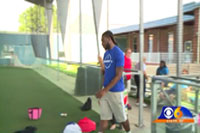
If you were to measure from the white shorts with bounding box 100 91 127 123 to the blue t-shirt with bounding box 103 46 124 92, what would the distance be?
0.08 metres

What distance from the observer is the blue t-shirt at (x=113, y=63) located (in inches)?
107

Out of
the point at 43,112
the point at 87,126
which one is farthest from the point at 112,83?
the point at 43,112

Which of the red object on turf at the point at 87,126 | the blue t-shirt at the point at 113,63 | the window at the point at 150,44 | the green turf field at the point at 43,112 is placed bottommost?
the green turf field at the point at 43,112

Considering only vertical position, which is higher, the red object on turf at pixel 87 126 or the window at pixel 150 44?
the window at pixel 150 44

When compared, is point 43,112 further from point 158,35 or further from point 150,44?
point 158,35

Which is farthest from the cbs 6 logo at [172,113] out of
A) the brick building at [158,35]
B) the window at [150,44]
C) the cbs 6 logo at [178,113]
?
the window at [150,44]

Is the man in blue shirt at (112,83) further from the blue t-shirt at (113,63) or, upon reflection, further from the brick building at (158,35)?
the brick building at (158,35)

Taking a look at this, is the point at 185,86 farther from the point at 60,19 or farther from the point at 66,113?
the point at 60,19

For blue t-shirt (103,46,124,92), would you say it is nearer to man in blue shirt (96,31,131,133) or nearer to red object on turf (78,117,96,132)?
man in blue shirt (96,31,131,133)

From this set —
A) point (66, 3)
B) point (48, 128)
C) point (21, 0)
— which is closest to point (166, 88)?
point (48, 128)

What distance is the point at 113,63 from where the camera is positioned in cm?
279

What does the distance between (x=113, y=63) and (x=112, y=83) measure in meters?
0.27

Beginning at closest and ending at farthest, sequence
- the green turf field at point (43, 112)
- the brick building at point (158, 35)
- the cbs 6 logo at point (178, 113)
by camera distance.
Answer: the cbs 6 logo at point (178, 113)
the green turf field at point (43, 112)
the brick building at point (158, 35)

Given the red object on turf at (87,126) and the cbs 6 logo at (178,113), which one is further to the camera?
the red object on turf at (87,126)
